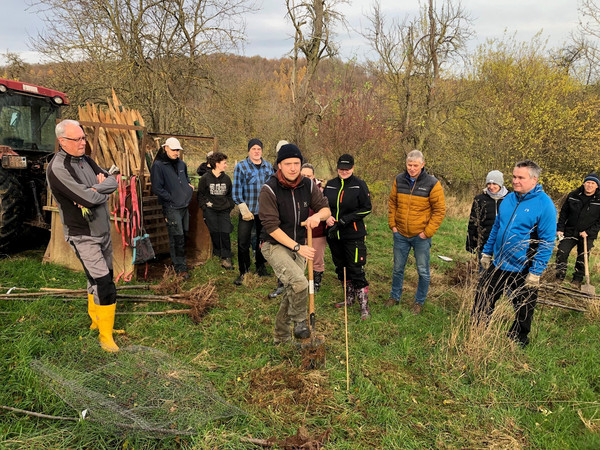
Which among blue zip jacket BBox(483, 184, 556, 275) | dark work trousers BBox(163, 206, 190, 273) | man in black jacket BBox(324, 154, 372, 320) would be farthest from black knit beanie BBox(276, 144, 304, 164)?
dark work trousers BBox(163, 206, 190, 273)

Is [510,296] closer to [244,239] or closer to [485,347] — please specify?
[485,347]

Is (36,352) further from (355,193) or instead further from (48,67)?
(48,67)

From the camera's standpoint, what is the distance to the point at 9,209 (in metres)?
5.31

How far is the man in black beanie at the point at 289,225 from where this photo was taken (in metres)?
3.23

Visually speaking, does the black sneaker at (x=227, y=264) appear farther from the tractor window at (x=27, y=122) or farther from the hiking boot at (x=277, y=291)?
the tractor window at (x=27, y=122)

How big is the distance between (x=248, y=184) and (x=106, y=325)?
2584mm

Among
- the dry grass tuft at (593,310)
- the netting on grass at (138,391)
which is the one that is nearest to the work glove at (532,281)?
the dry grass tuft at (593,310)

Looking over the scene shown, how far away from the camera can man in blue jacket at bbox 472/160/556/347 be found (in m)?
3.24

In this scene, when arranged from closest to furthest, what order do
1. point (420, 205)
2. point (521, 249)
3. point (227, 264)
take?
point (521, 249)
point (420, 205)
point (227, 264)

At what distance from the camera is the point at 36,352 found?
3.17 m

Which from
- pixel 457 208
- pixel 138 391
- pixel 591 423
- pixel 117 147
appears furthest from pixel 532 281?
pixel 457 208

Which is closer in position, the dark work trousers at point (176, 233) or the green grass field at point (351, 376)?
the green grass field at point (351, 376)

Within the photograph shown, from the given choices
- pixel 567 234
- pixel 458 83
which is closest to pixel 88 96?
pixel 567 234

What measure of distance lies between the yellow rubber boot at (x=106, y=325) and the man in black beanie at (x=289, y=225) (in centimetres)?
153
